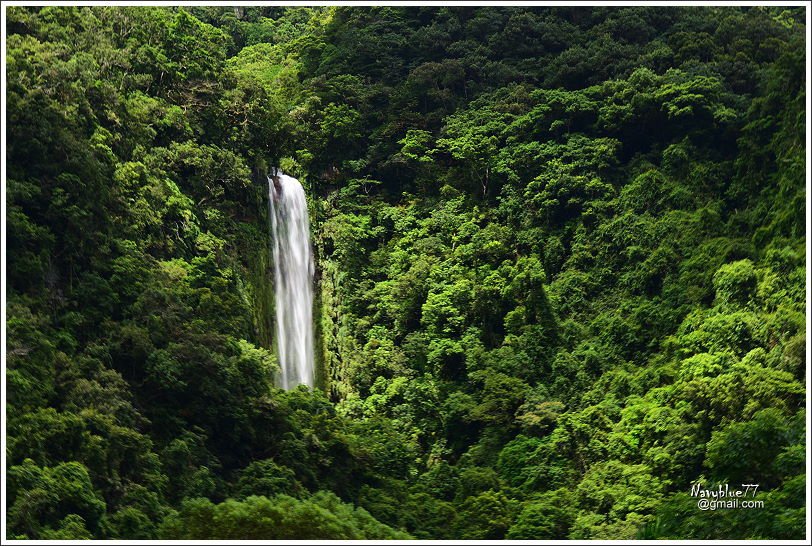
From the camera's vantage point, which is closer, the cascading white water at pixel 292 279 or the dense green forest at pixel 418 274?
the dense green forest at pixel 418 274

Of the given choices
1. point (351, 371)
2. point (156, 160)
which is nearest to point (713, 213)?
point (351, 371)

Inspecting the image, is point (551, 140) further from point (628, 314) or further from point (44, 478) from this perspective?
point (44, 478)

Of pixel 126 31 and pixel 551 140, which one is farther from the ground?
pixel 126 31

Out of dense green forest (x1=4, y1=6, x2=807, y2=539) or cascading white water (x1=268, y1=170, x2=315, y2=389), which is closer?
dense green forest (x1=4, y1=6, x2=807, y2=539)

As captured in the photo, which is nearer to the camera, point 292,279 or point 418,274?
point 418,274
